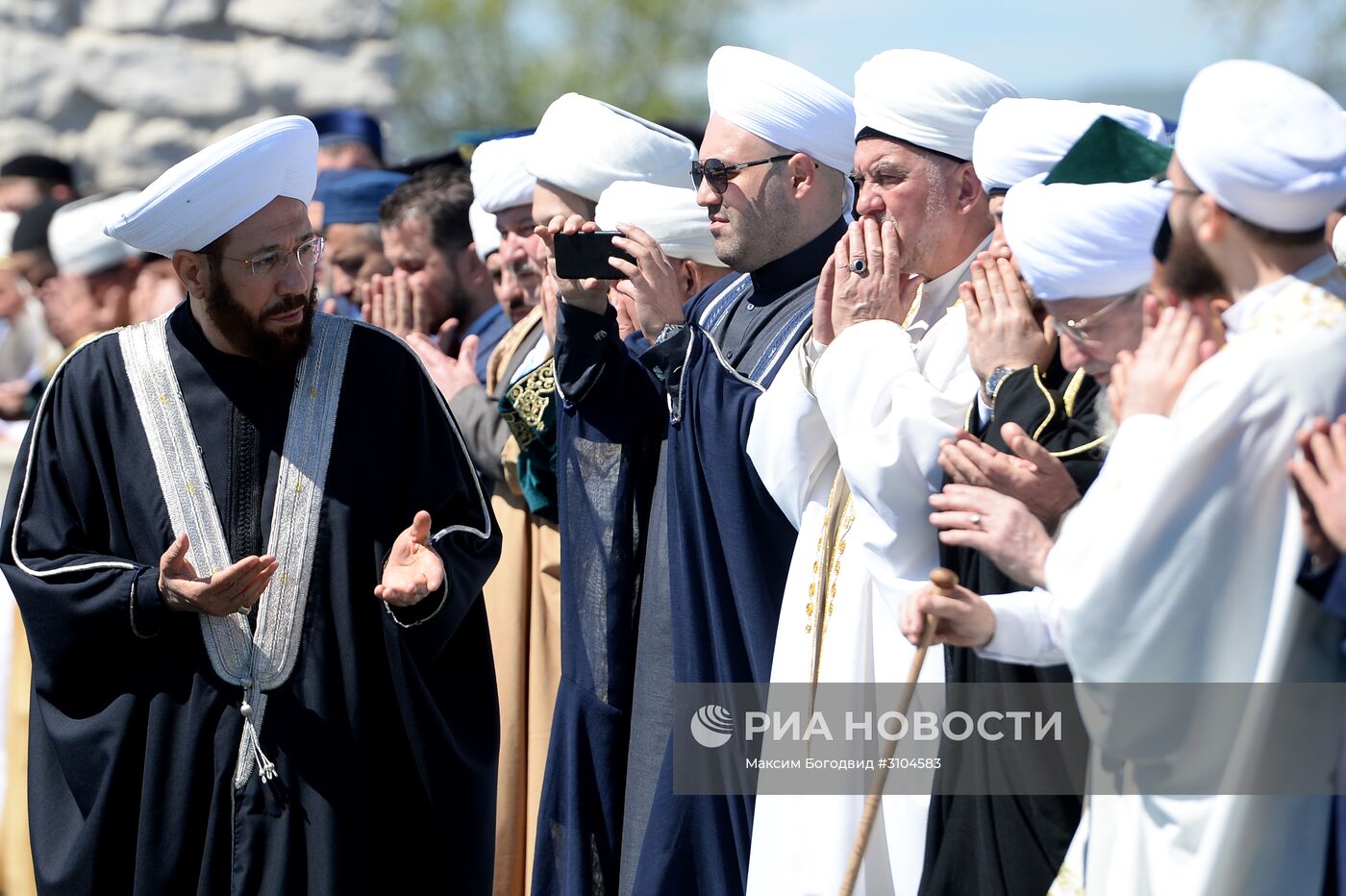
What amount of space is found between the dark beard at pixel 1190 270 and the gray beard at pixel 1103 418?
41 centimetres

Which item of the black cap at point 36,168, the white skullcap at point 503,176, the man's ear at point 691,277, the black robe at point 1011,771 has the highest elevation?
the black cap at point 36,168

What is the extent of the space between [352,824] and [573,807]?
68 centimetres

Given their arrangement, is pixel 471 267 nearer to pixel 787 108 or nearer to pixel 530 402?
pixel 530 402

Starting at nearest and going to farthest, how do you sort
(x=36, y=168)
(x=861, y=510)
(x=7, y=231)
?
(x=861, y=510)
(x=7, y=231)
(x=36, y=168)

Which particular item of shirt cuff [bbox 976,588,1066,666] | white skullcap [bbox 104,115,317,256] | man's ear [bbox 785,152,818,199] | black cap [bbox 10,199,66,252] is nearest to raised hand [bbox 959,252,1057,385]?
shirt cuff [bbox 976,588,1066,666]

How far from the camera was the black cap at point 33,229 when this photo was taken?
709 cm

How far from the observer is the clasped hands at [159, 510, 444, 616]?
12.1ft

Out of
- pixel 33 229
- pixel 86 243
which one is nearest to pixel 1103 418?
pixel 86 243

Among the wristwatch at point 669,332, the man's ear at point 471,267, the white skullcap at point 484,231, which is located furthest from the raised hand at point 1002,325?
the man's ear at point 471,267

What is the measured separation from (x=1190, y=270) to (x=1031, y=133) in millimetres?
1004

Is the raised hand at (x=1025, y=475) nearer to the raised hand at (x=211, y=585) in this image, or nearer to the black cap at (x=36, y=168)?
the raised hand at (x=211, y=585)

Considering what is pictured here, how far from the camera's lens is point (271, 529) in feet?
13.0

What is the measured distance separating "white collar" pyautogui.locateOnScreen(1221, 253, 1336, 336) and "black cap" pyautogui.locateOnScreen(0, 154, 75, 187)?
725 centimetres

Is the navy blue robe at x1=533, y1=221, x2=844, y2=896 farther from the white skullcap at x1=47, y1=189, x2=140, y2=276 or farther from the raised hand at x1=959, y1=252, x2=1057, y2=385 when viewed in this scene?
the white skullcap at x1=47, y1=189, x2=140, y2=276
